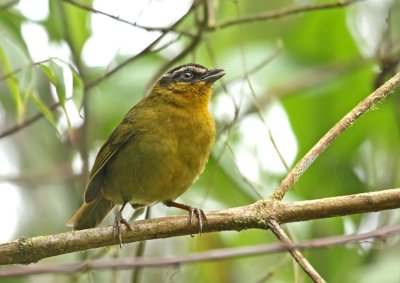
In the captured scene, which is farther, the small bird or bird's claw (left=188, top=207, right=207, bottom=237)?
the small bird

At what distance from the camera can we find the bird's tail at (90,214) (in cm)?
557

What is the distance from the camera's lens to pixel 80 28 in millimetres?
6004

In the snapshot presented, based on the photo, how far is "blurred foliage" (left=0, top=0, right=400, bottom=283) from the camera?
5562 mm

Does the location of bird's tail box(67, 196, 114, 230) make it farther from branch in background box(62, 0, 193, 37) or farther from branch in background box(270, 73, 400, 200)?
branch in background box(270, 73, 400, 200)

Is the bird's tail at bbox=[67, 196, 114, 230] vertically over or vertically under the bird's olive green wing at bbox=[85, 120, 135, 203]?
under

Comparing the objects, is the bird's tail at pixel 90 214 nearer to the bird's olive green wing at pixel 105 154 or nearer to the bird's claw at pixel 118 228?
the bird's olive green wing at pixel 105 154

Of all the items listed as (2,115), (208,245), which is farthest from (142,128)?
(2,115)

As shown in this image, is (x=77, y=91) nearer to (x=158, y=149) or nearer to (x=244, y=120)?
(x=158, y=149)

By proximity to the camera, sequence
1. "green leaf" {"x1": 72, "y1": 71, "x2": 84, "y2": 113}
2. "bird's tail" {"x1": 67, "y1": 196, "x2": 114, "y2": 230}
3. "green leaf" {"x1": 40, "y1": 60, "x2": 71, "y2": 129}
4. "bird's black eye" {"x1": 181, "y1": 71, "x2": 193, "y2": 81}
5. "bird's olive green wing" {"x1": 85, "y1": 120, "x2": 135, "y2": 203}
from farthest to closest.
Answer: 1. "bird's tail" {"x1": 67, "y1": 196, "x2": 114, "y2": 230}
2. "bird's black eye" {"x1": 181, "y1": 71, "x2": 193, "y2": 81}
3. "bird's olive green wing" {"x1": 85, "y1": 120, "x2": 135, "y2": 203}
4. "green leaf" {"x1": 72, "y1": 71, "x2": 84, "y2": 113}
5. "green leaf" {"x1": 40, "y1": 60, "x2": 71, "y2": 129}

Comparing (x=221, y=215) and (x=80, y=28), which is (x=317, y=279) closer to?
(x=221, y=215)

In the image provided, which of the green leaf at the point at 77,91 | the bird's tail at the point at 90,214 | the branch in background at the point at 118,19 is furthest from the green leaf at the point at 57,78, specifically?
the bird's tail at the point at 90,214

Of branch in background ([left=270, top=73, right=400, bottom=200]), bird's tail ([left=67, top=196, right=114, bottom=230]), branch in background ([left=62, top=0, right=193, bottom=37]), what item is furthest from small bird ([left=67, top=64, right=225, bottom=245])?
branch in background ([left=270, top=73, right=400, bottom=200])

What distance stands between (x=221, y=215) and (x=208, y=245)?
101 inches

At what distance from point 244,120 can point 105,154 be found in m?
1.48
